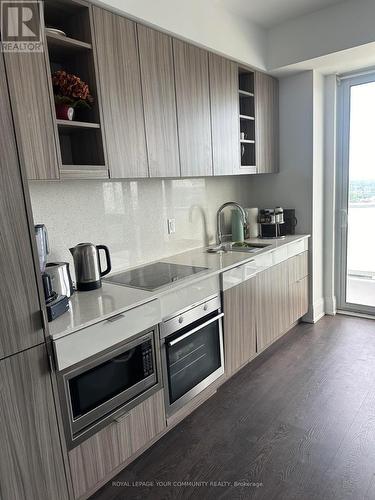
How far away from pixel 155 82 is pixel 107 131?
52 centimetres

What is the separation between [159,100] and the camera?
7.17 ft

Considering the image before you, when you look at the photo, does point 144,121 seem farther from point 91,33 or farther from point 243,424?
point 243,424

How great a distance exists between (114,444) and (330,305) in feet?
9.44

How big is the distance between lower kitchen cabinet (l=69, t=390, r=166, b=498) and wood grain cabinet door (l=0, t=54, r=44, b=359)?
0.63 metres

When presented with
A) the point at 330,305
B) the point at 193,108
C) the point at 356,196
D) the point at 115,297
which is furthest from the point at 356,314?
the point at 115,297

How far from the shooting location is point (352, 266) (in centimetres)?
373

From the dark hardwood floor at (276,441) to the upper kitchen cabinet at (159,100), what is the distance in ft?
5.36

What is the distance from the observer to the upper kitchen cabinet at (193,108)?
7.64 ft

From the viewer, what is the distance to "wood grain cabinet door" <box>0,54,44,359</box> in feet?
4.00

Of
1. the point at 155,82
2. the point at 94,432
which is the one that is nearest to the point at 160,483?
the point at 94,432

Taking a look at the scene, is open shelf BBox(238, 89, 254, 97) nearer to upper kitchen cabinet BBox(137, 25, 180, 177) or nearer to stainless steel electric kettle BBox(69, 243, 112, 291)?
upper kitchen cabinet BBox(137, 25, 180, 177)

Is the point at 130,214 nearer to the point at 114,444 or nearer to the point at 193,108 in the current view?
the point at 193,108

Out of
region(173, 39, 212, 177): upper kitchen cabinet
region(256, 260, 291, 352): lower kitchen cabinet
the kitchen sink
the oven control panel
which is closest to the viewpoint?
the oven control panel

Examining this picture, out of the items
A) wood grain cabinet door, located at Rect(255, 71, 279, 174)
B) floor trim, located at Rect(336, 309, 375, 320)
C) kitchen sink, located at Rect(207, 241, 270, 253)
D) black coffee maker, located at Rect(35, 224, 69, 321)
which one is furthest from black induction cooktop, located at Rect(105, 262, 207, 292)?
floor trim, located at Rect(336, 309, 375, 320)
